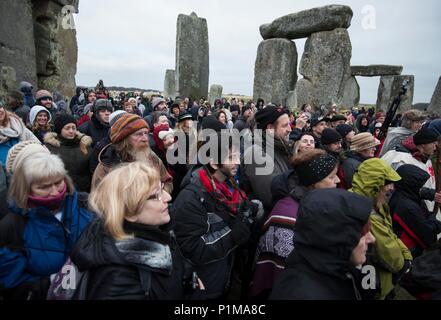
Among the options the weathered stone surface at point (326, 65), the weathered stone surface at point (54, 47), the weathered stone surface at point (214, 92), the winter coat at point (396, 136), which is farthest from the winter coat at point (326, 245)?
the weathered stone surface at point (214, 92)

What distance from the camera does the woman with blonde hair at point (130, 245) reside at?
136 cm

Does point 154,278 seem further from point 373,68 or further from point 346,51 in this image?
point 373,68

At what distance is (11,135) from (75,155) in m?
0.63

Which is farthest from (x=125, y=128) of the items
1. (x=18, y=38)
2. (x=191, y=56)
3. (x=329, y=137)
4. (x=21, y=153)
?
(x=191, y=56)

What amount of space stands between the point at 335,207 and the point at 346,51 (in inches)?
620

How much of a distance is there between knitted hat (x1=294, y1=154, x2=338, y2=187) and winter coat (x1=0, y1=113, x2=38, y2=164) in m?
2.76

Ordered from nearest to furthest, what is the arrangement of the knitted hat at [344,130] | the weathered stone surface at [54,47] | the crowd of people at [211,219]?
the crowd of people at [211,219] < the knitted hat at [344,130] < the weathered stone surface at [54,47]

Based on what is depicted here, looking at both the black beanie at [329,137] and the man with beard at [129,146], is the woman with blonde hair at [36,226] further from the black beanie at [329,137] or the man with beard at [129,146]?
the black beanie at [329,137]

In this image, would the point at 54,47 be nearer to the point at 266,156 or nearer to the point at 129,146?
the point at 129,146

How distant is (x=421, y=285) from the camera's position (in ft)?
6.18

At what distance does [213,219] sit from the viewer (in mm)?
2189

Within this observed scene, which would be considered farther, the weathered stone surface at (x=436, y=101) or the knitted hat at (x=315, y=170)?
the weathered stone surface at (x=436, y=101)

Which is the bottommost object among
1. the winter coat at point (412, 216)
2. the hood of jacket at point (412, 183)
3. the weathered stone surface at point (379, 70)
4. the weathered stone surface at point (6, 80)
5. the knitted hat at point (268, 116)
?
the winter coat at point (412, 216)

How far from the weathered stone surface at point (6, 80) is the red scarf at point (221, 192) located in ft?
17.6
